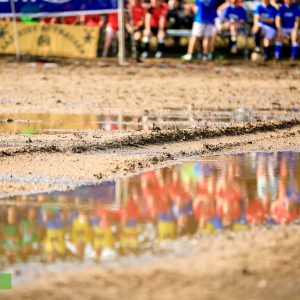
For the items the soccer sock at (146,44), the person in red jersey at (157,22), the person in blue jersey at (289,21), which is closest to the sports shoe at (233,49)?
the person in blue jersey at (289,21)

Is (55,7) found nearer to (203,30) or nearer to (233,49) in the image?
(203,30)

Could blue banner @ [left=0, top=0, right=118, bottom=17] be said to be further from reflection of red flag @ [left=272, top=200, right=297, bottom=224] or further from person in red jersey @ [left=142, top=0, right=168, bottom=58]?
reflection of red flag @ [left=272, top=200, right=297, bottom=224]

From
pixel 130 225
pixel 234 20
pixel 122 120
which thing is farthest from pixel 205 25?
pixel 130 225

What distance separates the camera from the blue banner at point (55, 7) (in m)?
25.2

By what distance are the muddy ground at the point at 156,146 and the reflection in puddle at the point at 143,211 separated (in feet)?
1.17

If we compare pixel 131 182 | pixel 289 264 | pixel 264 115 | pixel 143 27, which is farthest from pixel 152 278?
pixel 143 27

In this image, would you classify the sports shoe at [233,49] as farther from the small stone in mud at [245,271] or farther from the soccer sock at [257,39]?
the small stone in mud at [245,271]

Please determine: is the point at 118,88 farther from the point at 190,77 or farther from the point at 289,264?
the point at 289,264

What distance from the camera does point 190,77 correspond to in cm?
2152

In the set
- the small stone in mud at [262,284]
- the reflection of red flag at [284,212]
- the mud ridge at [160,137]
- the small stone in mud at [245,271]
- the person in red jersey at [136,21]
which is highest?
the small stone in mud at [262,284]

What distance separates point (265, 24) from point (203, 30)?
1.87m

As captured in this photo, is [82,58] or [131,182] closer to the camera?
[131,182]

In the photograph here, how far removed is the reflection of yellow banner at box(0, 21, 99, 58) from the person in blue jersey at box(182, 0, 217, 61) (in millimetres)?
2249

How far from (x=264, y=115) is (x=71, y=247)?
8.47 m
